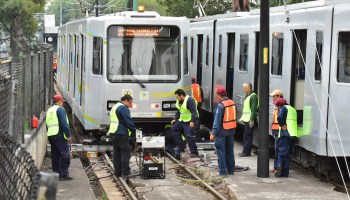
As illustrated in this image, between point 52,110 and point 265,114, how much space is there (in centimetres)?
365

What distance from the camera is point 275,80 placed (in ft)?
52.3

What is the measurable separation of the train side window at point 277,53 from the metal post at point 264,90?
2.15 metres

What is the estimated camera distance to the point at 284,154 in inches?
541

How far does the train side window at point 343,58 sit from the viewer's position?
12.9 meters

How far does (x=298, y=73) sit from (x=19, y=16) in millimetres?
28459

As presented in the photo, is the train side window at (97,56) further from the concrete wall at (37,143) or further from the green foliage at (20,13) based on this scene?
the green foliage at (20,13)

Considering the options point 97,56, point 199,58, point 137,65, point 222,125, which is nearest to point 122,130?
point 222,125

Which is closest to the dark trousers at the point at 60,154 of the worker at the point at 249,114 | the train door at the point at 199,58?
the worker at the point at 249,114

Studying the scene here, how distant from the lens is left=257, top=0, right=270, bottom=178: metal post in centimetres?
1336

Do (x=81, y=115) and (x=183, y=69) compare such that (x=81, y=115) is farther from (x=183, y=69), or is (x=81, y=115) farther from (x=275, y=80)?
(x=275, y=80)

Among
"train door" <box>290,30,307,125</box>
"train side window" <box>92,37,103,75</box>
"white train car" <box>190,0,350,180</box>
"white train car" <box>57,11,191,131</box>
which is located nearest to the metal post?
"white train car" <box>190,0,350,180</box>

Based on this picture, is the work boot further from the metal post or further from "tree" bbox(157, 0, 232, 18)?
"tree" bbox(157, 0, 232, 18)

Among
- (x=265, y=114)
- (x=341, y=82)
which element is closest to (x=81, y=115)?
(x=265, y=114)

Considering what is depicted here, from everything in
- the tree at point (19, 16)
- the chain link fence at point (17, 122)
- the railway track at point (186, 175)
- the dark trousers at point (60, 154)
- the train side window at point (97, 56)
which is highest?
the tree at point (19, 16)
